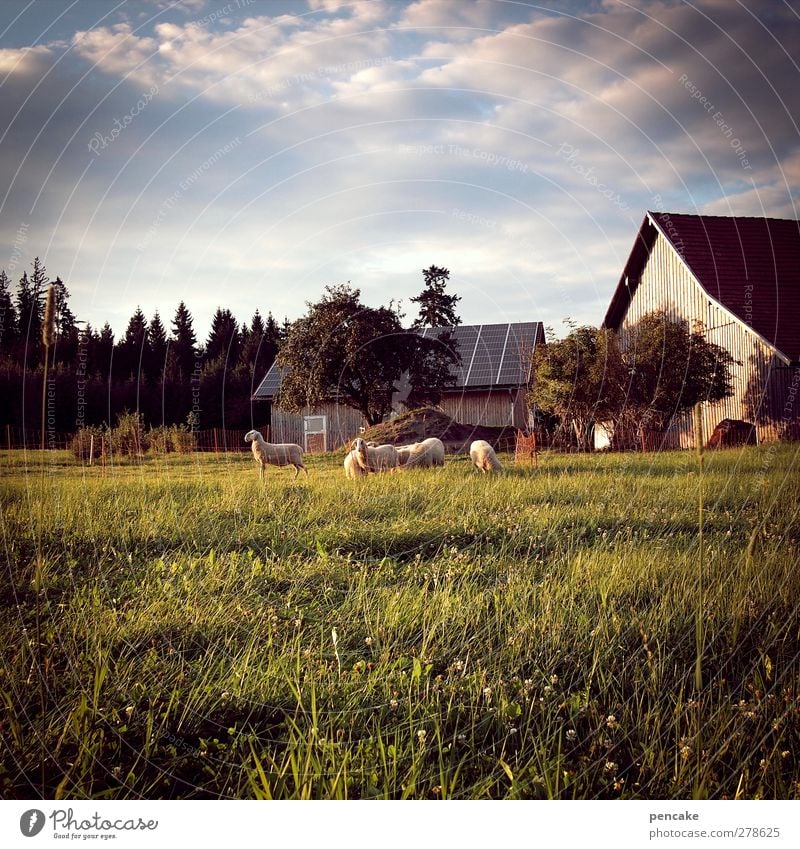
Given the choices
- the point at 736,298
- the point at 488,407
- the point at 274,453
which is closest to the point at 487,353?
the point at 488,407

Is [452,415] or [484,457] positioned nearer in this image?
[452,415]

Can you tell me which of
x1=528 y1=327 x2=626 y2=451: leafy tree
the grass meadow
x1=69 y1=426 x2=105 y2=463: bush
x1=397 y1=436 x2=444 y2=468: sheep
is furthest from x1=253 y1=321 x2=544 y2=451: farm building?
x1=69 y1=426 x2=105 y2=463: bush

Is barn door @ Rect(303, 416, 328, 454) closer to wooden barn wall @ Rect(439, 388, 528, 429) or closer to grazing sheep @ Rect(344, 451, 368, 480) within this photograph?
grazing sheep @ Rect(344, 451, 368, 480)

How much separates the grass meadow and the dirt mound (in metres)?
0.24

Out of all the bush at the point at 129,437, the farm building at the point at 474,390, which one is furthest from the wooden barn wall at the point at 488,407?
the bush at the point at 129,437

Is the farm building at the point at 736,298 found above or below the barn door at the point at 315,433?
above

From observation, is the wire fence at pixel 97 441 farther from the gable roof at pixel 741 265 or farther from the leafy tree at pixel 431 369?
the gable roof at pixel 741 265

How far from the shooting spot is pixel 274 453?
3.76 meters

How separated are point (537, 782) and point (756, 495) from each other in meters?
1.92

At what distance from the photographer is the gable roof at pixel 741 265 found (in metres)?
3.22

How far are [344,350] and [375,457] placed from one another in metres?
1.00

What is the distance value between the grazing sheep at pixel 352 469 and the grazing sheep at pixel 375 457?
21mm

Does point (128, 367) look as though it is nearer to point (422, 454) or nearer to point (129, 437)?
point (129, 437)
